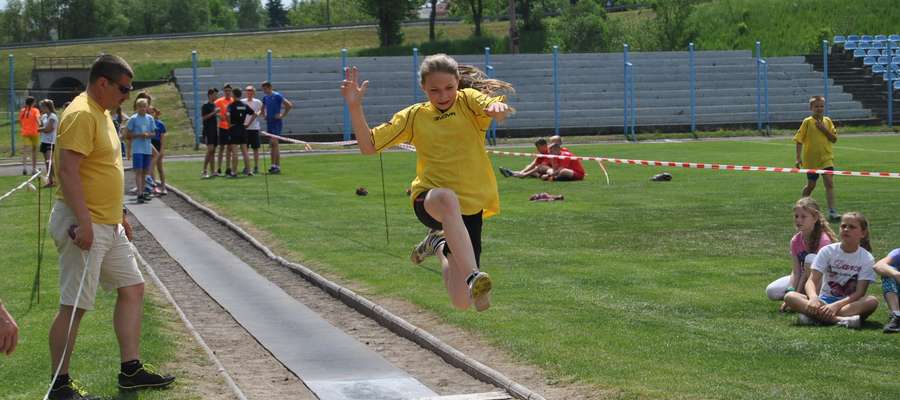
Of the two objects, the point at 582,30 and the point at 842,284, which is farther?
the point at 582,30

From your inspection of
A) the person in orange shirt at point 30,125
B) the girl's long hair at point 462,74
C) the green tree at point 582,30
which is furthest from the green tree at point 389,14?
the girl's long hair at point 462,74

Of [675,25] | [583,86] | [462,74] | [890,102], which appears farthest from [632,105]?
[462,74]

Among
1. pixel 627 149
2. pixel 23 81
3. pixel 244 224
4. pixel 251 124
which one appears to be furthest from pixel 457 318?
pixel 23 81

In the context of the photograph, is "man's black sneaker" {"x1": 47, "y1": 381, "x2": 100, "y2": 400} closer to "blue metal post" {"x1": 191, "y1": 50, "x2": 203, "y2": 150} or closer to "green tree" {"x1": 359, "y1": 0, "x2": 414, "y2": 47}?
"blue metal post" {"x1": 191, "y1": 50, "x2": 203, "y2": 150}

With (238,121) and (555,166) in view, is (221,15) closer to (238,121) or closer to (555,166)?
(238,121)

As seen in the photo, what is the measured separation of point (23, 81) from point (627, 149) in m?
43.4

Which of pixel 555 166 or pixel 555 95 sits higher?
pixel 555 95

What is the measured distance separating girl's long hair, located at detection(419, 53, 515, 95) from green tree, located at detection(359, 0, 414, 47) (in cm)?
7085

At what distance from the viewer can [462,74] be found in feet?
29.4

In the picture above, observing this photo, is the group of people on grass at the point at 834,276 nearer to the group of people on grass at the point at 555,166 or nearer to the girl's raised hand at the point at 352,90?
the girl's raised hand at the point at 352,90

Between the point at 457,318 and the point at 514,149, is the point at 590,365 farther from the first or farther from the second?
the point at 514,149

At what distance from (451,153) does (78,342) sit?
3816 millimetres

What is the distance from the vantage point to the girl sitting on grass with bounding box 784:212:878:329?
34.9 feet

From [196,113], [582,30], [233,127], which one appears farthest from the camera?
[582,30]
